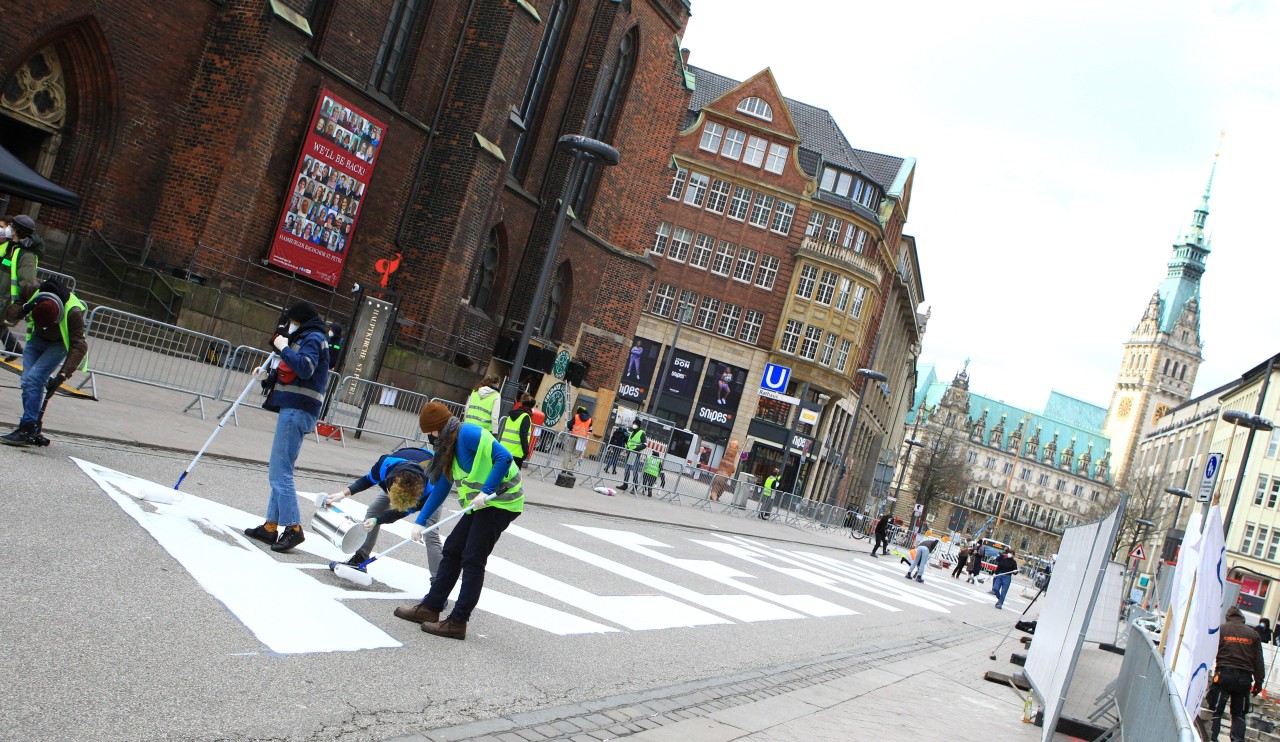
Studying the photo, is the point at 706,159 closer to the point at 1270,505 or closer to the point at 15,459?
the point at 1270,505

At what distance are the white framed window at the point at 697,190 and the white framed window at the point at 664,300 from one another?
15.0 feet

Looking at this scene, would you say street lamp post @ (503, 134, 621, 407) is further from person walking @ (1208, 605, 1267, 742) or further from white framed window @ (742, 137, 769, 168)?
white framed window @ (742, 137, 769, 168)

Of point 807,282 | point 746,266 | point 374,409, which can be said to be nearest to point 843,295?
point 807,282

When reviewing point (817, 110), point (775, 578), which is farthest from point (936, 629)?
point (817, 110)

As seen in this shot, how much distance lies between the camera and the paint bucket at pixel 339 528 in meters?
8.48

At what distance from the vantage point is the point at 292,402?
842 cm

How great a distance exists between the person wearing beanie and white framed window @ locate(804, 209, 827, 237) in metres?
54.1

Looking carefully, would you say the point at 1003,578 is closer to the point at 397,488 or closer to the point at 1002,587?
the point at 1002,587

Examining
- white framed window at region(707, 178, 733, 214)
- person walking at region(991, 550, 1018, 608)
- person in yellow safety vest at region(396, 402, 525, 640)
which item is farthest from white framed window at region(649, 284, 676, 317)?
person in yellow safety vest at region(396, 402, 525, 640)

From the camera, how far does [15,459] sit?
30.2 feet

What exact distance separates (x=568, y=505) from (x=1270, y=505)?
74785 mm

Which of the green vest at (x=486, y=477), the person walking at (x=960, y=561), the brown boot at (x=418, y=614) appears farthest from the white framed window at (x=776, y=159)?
the brown boot at (x=418, y=614)

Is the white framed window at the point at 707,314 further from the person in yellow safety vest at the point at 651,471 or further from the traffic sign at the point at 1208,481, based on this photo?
the traffic sign at the point at 1208,481

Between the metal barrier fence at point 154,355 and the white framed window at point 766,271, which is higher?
the white framed window at point 766,271
